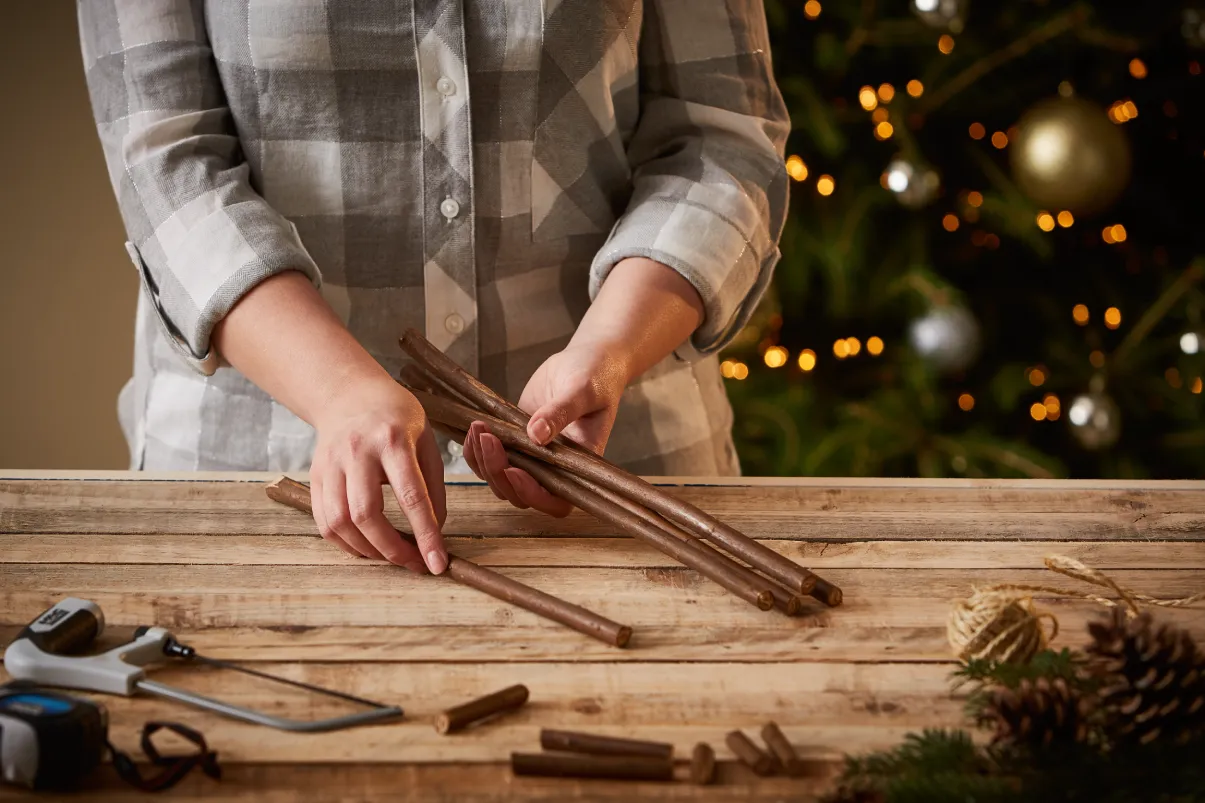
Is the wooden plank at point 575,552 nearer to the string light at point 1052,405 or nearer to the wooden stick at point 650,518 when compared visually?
the wooden stick at point 650,518

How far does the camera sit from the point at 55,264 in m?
2.45

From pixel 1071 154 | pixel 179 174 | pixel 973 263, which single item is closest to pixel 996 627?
pixel 179 174

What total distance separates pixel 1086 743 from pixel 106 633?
2.33ft

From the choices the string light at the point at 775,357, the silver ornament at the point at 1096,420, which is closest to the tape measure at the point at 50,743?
the string light at the point at 775,357

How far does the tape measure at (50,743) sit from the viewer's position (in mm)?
643

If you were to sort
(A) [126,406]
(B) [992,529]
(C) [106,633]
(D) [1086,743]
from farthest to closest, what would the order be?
(A) [126,406]
(B) [992,529]
(C) [106,633]
(D) [1086,743]

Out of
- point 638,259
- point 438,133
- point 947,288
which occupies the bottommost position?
point 947,288

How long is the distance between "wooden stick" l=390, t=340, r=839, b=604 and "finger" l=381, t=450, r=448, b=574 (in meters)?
0.14

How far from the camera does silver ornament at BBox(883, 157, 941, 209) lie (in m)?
2.32

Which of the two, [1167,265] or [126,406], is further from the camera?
[1167,265]

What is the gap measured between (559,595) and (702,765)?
0.89ft

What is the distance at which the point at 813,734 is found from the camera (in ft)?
2.40

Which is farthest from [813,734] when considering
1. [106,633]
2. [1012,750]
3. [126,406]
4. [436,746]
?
[126,406]

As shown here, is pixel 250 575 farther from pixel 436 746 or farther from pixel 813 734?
pixel 813 734
